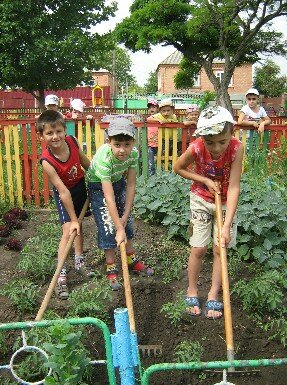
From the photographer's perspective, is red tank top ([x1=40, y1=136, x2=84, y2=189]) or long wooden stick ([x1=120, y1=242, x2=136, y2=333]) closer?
long wooden stick ([x1=120, y1=242, x2=136, y2=333])

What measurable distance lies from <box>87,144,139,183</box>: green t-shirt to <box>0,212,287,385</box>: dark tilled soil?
2.90ft

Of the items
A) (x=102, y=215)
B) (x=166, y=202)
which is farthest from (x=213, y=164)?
(x=166, y=202)

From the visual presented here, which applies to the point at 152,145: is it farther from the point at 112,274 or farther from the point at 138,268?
the point at 112,274

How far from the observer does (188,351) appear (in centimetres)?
292

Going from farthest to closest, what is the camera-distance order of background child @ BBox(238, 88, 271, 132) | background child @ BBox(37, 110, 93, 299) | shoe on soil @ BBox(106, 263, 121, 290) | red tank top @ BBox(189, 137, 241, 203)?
background child @ BBox(238, 88, 271, 132) < shoe on soil @ BBox(106, 263, 121, 290) < background child @ BBox(37, 110, 93, 299) < red tank top @ BBox(189, 137, 241, 203)

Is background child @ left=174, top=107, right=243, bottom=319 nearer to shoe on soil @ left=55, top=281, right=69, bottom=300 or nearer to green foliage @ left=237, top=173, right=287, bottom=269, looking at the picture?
green foliage @ left=237, top=173, right=287, bottom=269

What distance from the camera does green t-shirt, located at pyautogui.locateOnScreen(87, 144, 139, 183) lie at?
3.48m

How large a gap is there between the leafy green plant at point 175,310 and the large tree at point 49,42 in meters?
16.9

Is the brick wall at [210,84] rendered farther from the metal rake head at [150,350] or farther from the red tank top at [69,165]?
the metal rake head at [150,350]

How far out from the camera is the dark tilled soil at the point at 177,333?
2816 mm

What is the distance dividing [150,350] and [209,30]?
2254 cm

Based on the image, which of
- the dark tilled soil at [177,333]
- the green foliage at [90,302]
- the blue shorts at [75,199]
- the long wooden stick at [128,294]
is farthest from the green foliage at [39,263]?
the long wooden stick at [128,294]

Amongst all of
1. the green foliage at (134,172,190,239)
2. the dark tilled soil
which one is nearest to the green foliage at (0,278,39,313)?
the dark tilled soil

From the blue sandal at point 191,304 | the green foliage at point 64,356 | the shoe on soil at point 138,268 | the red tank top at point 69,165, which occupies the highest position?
the red tank top at point 69,165
